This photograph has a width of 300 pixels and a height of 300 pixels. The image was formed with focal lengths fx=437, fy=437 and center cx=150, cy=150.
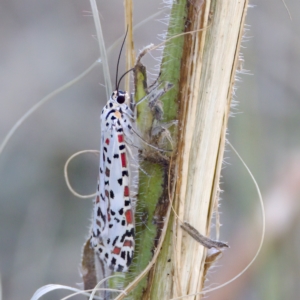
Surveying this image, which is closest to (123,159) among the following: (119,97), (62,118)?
(119,97)

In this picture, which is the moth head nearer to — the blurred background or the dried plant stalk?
the dried plant stalk

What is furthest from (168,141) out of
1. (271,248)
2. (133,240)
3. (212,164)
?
(271,248)

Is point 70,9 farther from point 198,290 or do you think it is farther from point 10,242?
point 198,290

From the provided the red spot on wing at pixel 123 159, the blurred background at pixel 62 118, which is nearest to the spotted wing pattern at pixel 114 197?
the red spot on wing at pixel 123 159

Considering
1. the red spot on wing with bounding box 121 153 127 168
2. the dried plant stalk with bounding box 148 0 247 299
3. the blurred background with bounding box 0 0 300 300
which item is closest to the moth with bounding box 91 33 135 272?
the red spot on wing with bounding box 121 153 127 168

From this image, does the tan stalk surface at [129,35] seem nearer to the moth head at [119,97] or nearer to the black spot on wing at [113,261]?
the moth head at [119,97]
